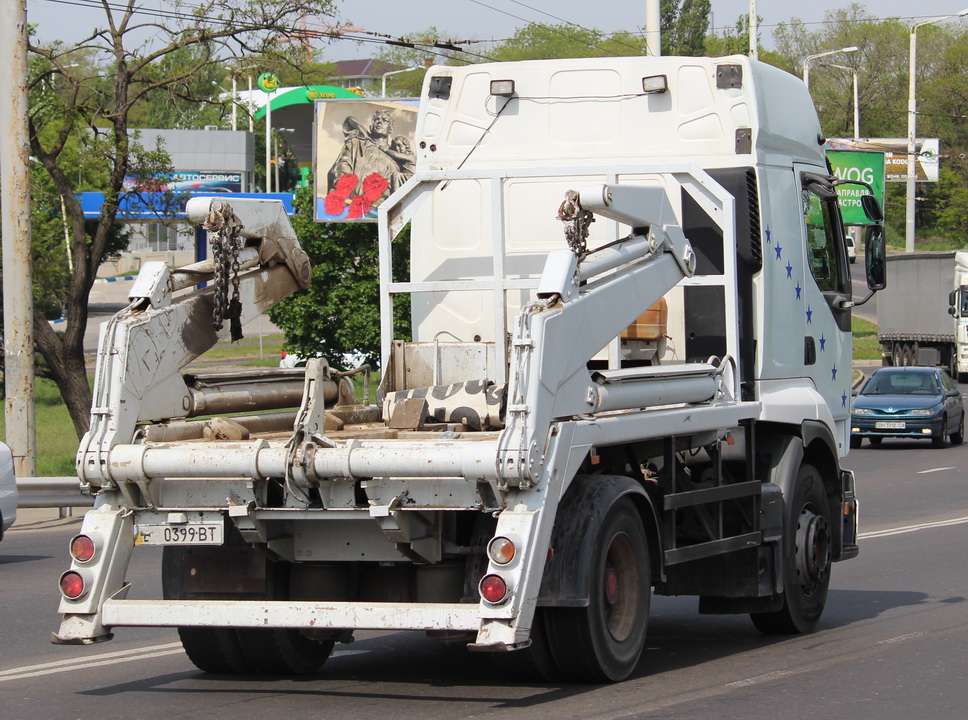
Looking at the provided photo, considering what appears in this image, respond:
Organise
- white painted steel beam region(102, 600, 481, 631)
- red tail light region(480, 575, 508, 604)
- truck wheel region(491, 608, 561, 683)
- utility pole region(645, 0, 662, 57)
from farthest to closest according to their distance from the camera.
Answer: utility pole region(645, 0, 662, 57) < truck wheel region(491, 608, 561, 683) < white painted steel beam region(102, 600, 481, 631) < red tail light region(480, 575, 508, 604)

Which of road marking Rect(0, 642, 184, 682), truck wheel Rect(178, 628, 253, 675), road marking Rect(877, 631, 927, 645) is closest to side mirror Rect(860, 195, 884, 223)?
road marking Rect(877, 631, 927, 645)

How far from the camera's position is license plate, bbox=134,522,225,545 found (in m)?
6.64

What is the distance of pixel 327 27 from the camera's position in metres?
19.2

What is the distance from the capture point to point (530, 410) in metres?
6.13

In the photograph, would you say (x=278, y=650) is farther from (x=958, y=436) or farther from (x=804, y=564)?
(x=958, y=436)

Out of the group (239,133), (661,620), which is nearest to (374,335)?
(661,620)

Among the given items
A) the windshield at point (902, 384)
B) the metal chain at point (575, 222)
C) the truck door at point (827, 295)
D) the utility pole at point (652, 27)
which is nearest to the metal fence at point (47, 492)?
the truck door at point (827, 295)

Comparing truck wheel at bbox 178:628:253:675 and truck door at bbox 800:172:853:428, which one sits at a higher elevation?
truck door at bbox 800:172:853:428

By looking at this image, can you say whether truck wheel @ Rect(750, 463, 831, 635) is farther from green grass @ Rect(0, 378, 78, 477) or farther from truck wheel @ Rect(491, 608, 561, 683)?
green grass @ Rect(0, 378, 78, 477)

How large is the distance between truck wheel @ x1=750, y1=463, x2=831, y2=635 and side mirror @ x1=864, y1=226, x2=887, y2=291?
5.47ft

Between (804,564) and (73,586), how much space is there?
443 cm

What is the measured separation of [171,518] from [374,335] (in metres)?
19.6

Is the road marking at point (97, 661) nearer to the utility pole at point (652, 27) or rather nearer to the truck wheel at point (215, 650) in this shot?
the truck wheel at point (215, 650)

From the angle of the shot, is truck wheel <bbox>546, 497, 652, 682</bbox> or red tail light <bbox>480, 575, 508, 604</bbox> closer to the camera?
red tail light <bbox>480, 575, 508, 604</bbox>
